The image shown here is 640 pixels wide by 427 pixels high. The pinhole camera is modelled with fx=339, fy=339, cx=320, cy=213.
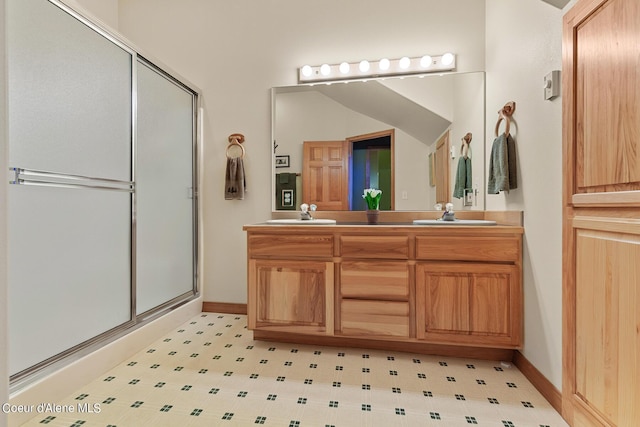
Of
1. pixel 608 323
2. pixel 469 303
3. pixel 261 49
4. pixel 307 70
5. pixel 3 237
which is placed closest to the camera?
pixel 3 237

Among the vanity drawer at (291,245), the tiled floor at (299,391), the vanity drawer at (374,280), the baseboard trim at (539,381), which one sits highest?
the vanity drawer at (291,245)

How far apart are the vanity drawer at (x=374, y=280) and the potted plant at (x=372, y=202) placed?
1.71ft

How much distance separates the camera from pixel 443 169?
260 cm

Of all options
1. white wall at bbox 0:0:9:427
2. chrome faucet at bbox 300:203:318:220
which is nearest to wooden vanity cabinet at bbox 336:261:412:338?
chrome faucet at bbox 300:203:318:220

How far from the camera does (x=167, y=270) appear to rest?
2.62 m

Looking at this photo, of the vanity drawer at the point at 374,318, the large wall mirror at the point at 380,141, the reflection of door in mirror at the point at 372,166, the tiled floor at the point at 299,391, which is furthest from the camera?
the reflection of door in mirror at the point at 372,166

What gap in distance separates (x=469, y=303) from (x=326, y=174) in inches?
55.9

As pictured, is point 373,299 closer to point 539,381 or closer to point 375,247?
point 375,247

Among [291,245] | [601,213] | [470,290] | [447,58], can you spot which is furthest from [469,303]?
[447,58]

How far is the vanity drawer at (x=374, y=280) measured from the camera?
2068 millimetres

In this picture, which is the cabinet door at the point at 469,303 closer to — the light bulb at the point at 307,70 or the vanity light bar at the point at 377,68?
Result: the vanity light bar at the point at 377,68

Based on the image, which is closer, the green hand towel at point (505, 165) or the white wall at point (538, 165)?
the white wall at point (538, 165)

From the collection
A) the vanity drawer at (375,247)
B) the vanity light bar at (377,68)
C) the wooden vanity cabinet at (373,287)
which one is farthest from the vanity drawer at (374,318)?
the vanity light bar at (377,68)

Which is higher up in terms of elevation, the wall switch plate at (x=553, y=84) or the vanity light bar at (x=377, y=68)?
the vanity light bar at (x=377, y=68)
